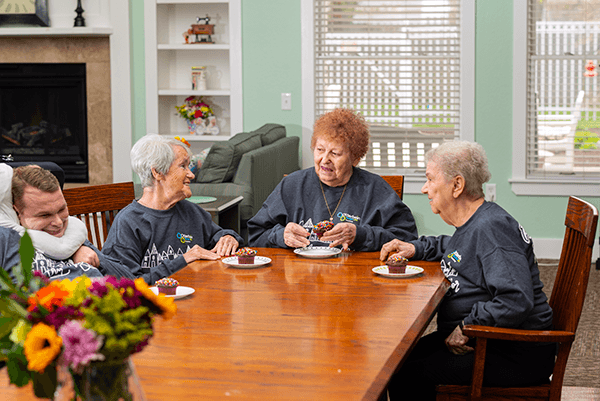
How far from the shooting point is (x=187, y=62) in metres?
6.25

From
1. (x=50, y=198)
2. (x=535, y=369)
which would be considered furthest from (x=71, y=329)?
(x=535, y=369)

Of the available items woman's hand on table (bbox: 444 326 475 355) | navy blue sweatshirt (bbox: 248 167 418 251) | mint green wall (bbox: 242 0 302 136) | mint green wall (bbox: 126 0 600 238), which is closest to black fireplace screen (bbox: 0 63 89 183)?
mint green wall (bbox: 126 0 600 238)

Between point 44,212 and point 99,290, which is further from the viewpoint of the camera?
point 44,212

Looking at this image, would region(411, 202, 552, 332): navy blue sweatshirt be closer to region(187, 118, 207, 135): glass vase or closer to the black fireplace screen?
region(187, 118, 207, 135): glass vase

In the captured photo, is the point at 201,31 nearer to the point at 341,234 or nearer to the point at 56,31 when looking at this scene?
the point at 56,31

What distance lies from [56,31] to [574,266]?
524 centimetres

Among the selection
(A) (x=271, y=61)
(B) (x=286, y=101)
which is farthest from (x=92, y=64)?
(B) (x=286, y=101)

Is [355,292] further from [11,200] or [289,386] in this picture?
[11,200]

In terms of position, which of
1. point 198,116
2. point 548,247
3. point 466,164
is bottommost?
point 548,247

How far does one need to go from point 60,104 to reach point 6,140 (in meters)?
0.63

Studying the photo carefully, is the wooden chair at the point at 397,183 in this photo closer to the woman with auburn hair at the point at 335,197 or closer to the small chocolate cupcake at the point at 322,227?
the woman with auburn hair at the point at 335,197

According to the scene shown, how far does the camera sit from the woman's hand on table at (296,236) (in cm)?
245

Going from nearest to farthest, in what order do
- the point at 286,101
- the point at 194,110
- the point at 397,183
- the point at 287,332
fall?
the point at 287,332 → the point at 397,183 → the point at 286,101 → the point at 194,110

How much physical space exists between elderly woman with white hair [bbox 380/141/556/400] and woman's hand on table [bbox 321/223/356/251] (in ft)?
1.36
